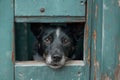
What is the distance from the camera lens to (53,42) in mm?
2721

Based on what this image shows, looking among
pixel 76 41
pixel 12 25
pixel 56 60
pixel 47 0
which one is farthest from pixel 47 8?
pixel 76 41

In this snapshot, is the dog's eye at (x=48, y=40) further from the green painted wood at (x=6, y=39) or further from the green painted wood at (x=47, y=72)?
the green painted wood at (x=6, y=39)

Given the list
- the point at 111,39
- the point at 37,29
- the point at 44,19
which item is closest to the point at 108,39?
the point at 111,39

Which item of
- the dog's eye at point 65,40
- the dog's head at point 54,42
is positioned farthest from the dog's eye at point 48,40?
the dog's eye at point 65,40

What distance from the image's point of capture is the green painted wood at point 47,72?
2342 mm

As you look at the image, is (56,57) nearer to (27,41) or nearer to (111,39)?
(111,39)

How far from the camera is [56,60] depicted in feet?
8.25

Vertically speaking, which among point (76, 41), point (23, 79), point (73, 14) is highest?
point (73, 14)

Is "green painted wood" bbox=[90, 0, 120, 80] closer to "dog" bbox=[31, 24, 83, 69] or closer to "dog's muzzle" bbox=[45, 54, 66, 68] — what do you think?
"dog's muzzle" bbox=[45, 54, 66, 68]

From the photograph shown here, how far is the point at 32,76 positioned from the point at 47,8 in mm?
457

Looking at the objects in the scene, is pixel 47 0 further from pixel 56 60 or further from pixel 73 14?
pixel 56 60

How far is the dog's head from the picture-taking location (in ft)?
8.48

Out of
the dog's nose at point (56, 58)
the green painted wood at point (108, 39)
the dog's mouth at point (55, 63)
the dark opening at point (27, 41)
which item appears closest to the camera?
the green painted wood at point (108, 39)

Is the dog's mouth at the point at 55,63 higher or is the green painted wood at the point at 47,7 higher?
the green painted wood at the point at 47,7
